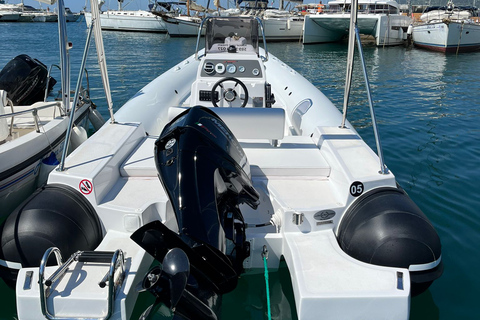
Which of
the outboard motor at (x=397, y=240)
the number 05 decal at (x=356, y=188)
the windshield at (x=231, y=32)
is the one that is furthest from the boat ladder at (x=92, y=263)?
the windshield at (x=231, y=32)

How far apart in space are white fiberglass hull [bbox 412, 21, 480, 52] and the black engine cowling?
17832 millimetres

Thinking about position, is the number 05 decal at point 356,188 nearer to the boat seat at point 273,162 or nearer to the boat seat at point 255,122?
the boat seat at point 273,162

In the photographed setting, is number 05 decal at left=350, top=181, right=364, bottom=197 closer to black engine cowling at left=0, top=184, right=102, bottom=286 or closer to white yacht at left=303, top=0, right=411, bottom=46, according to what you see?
black engine cowling at left=0, top=184, right=102, bottom=286

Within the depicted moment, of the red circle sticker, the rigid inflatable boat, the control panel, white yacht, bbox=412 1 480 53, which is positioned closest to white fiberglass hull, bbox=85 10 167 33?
white yacht, bbox=412 1 480 53

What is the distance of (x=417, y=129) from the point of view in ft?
21.5

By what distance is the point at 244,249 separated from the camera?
230cm

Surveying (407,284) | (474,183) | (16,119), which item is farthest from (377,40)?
(407,284)

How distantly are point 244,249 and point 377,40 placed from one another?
64.1ft

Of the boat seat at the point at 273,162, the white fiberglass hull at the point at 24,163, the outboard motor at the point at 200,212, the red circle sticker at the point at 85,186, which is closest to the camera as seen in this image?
the outboard motor at the point at 200,212

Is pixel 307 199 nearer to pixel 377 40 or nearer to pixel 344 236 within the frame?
pixel 344 236

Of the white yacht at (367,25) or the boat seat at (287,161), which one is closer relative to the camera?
the boat seat at (287,161)

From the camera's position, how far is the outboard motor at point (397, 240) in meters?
2.29

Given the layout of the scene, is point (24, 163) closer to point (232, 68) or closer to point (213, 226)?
point (232, 68)

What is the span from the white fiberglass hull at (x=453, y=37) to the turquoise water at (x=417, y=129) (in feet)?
2.28
